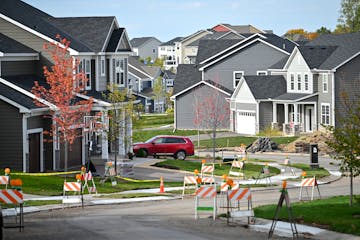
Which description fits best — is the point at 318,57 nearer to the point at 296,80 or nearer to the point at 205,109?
the point at 296,80

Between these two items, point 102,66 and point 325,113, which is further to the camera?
point 325,113

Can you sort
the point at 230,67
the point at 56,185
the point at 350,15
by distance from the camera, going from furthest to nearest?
the point at 350,15 → the point at 230,67 → the point at 56,185

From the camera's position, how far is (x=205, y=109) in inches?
3103

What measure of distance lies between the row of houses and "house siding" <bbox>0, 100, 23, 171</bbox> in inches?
1160

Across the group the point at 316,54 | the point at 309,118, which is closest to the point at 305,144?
the point at 309,118

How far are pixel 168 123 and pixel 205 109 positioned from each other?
55.6 ft

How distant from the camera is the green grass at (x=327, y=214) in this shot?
2377 centimetres

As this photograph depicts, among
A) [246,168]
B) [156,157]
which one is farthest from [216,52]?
[246,168]

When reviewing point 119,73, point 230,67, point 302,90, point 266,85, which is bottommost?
point 302,90

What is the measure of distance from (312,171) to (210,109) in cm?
3074

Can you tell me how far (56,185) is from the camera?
3688 centimetres

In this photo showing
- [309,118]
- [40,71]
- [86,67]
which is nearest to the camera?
[40,71]

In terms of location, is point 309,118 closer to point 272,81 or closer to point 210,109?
point 272,81

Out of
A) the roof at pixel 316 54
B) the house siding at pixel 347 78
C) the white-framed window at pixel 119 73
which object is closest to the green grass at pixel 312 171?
the white-framed window at pixel 119 73
